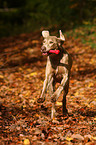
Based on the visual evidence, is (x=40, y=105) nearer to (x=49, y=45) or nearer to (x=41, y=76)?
(x=49, y=45)

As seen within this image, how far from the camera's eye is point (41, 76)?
8094 millimetres

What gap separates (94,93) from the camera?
6129 mm

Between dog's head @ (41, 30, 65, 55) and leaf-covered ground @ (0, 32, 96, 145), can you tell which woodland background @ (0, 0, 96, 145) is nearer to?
leaf-covered ground @ (0, 32, 96, 145)

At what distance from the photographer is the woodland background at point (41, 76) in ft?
13.3

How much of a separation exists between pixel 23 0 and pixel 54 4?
5053 millimetres

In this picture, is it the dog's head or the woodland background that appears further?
the woodland background

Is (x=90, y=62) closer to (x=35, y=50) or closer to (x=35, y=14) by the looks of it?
(x=35, y=50)

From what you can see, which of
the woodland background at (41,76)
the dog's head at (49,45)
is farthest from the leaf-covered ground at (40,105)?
the dog's head at (49,45)

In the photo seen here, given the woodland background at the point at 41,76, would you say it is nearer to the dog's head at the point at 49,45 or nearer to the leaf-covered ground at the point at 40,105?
the leaf-covered ground at the point at 40,105

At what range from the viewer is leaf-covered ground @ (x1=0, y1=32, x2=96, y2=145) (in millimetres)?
3898

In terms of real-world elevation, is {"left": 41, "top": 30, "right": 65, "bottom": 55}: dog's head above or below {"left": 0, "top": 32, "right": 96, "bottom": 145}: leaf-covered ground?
above

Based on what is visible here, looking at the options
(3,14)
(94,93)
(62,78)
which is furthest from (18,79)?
(3,14)

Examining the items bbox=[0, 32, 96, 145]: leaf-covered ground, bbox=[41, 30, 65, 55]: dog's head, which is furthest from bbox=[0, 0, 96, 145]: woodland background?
bbox=[41, 30, 65, 55]: dog's head

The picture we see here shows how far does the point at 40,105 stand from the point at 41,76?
2639 mm
